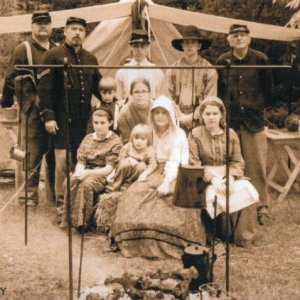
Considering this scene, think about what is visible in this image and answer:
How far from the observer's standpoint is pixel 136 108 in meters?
5.99

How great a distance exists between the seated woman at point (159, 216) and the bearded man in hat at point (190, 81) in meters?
0.68

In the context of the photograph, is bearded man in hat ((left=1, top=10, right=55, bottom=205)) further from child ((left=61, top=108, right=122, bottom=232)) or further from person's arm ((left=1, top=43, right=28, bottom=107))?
child ((left=61, top=108, right=122, bottom=232))

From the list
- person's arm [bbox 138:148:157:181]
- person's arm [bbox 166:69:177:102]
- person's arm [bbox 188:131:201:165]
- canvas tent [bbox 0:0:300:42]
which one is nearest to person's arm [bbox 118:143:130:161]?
person's arm [bbox 138:148:157:181]

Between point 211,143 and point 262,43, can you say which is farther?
point 262,43

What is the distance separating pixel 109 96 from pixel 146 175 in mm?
969

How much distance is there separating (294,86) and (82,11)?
10.2 ft

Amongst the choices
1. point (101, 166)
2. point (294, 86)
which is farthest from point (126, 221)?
point (294, 86)

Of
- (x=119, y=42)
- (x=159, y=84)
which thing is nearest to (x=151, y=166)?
(x=159, y=84)

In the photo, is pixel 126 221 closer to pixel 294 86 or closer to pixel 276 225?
pixel 276 225

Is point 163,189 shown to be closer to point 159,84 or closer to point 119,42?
point 159,84

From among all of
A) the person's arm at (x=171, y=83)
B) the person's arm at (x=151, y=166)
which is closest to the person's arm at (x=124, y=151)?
the person's arm at (x=151, y=166)

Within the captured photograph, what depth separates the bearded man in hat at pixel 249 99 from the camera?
19.8 feet

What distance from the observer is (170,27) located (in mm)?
8070

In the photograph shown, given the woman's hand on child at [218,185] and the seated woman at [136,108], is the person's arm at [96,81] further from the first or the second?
the woman's hand on child at [218,185]
